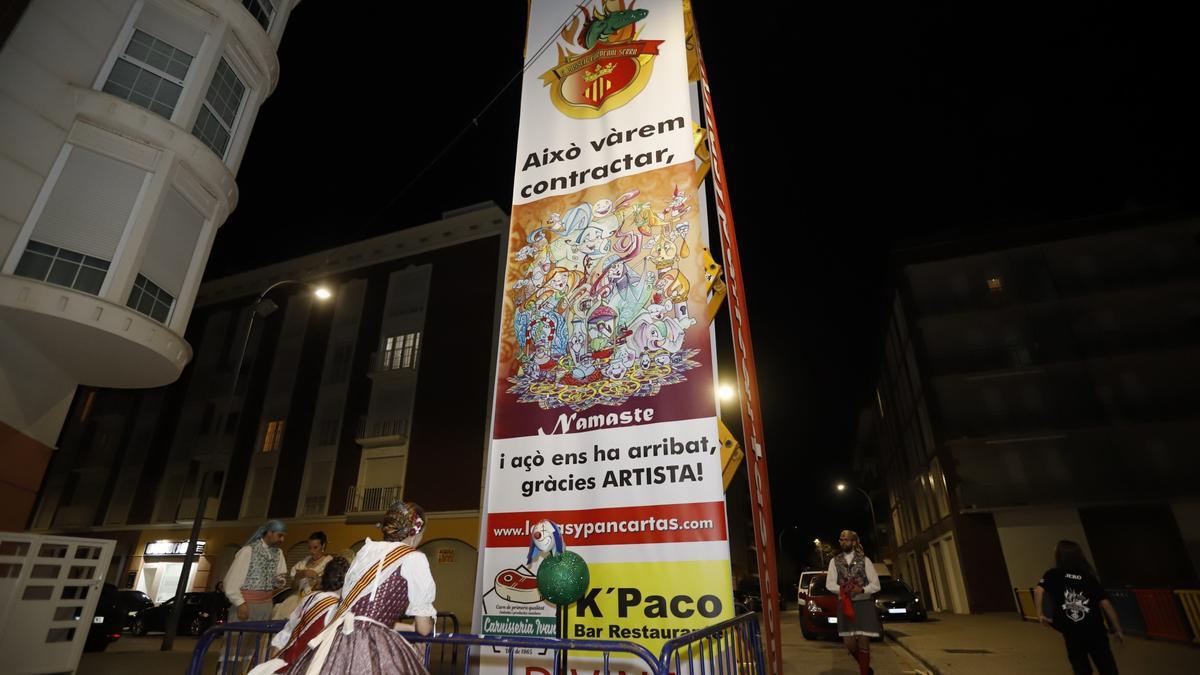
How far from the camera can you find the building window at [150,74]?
1034 cm

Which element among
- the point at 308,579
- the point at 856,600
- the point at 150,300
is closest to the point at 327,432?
the point at 150,300

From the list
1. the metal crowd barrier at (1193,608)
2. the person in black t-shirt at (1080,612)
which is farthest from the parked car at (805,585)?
the person in black t-shirt at (1080,612)

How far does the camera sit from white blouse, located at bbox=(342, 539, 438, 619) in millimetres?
3350

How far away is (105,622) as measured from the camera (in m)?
13.1

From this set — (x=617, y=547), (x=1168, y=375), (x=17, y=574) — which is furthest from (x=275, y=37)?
(x=1168, y=375)

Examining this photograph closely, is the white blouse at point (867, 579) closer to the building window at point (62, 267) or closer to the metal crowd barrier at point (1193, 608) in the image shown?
the metal crowd barrier at point (1193, 608)

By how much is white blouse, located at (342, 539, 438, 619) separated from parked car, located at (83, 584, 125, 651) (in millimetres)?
13632

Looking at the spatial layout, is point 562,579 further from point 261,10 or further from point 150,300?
point 261,10

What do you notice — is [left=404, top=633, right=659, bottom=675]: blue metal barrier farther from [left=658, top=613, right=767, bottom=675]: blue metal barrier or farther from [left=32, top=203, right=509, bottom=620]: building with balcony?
[left=32, top=203, right=509, bottom=620]: building with balcony

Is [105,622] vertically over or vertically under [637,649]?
under

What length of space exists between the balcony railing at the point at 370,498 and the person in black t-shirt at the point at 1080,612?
72.8 ft

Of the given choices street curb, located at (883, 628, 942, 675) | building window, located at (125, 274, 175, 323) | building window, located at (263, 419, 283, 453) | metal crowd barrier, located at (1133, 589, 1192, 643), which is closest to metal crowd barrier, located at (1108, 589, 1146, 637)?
metal crowd barrier, located at (1133, 589, 1192, 643)

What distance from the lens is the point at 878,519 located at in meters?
56.8

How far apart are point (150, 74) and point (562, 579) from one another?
483 inches
